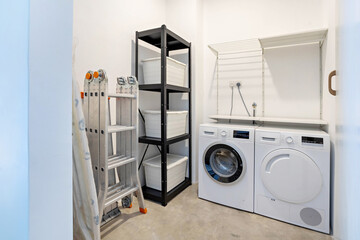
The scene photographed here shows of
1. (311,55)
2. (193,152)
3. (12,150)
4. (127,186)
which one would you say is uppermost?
(311,55)

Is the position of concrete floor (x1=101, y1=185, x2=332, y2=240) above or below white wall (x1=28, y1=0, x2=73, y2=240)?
below

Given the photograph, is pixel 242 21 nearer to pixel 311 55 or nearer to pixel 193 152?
pixel 311 55

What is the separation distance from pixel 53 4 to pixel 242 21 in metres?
2.48

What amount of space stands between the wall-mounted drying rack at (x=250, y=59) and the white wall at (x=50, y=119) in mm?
1901

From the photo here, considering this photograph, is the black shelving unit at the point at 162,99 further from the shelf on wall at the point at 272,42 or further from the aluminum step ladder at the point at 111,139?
the shelf on wall at the point at 272,42

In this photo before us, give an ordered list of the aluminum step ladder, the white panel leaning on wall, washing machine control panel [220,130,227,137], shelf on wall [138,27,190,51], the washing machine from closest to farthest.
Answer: the white panel leaning on wall < the aluminum step ladder < the washing machine < washing machine control panel [220,130,227,137] < shelf on wall [138,27,190,51]

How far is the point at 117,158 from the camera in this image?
178 cm

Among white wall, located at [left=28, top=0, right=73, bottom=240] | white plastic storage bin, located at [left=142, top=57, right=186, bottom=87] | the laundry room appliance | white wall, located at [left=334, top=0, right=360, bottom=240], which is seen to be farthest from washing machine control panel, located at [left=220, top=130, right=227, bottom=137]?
white wall, located at [left=28, top=0, right=73, bottom=240]

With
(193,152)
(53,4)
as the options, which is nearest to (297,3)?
(193,152)

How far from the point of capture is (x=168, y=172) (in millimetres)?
2176

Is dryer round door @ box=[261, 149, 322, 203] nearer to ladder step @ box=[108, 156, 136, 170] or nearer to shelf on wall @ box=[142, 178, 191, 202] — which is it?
shelf on wall @ box=[142, 178, 191, 202]

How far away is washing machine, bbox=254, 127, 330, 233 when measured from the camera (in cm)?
162

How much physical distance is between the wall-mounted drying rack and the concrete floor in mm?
1025

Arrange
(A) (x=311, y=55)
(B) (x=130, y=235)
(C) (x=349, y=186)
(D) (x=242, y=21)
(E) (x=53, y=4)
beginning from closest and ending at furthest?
(E) (x=53, y=4)
(C) (x=349, y=186)
(B) (x=130, y=235)
(A) (x=311, y=55)
(D) (x=242, y=21)
